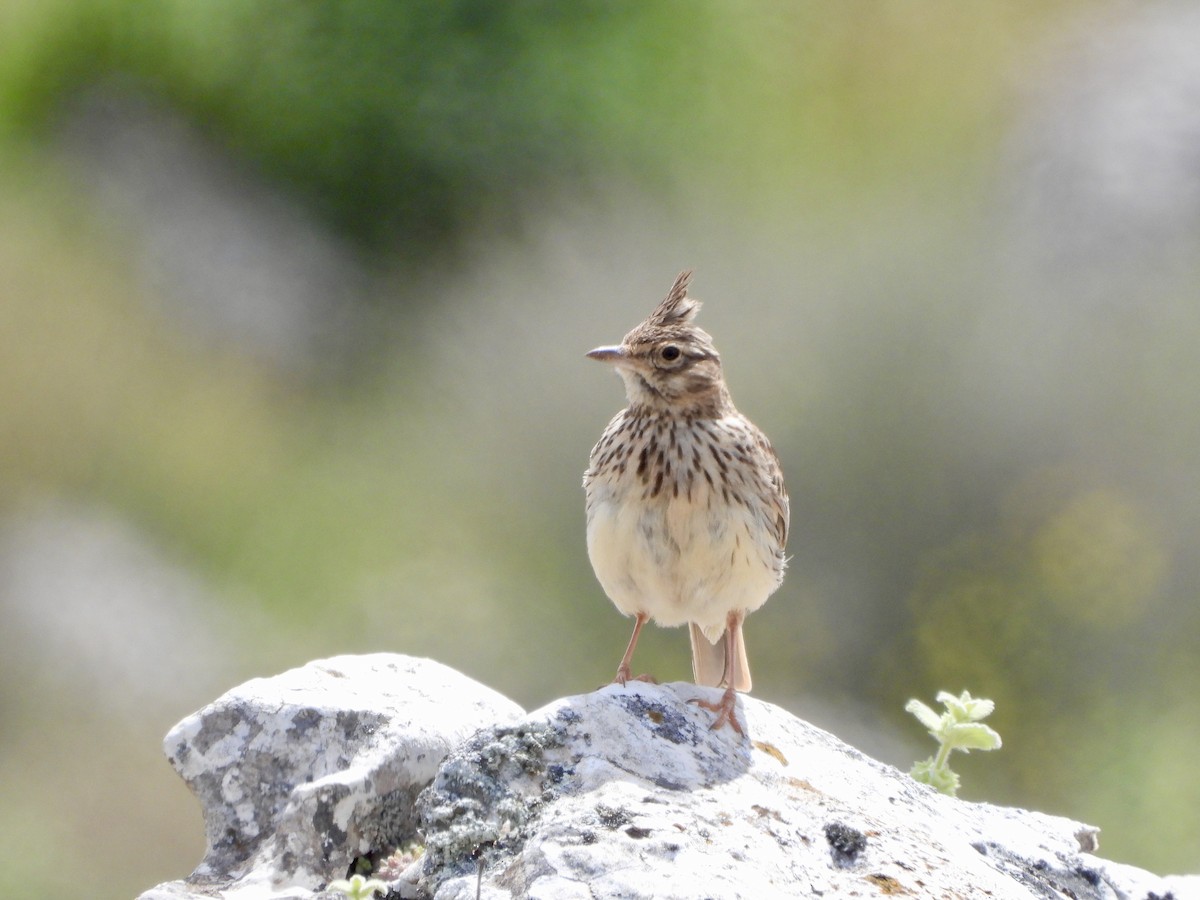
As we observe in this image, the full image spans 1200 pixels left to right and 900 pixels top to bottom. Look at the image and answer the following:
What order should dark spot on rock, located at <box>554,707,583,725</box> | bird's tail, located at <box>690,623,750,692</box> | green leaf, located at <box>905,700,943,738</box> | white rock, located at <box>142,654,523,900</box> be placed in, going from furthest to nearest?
Answer: 1. bird's tail, located at <box>690,623,750,692</box>
2. green leaf, located at <box>905,700,943,738</box>
3. white rock, located at <box>142,654,523,900</box>
4. dark spot on rock, located at <box>554,707,583,725</box>

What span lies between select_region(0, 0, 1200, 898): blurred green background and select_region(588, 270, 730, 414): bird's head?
4624 millimetres

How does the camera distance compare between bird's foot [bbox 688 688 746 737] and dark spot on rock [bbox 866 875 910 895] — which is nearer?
dark spot on rock [bbox 866 875 910 895]

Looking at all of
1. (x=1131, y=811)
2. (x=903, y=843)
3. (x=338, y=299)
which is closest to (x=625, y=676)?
(x=903, y=843)

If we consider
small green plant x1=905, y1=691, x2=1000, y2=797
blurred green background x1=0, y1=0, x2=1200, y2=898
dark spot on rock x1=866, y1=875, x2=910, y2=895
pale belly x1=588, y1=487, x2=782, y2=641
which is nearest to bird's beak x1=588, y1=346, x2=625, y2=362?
pale belly x1=588, y1=487, x2=782, y2=641

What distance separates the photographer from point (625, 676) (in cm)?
444

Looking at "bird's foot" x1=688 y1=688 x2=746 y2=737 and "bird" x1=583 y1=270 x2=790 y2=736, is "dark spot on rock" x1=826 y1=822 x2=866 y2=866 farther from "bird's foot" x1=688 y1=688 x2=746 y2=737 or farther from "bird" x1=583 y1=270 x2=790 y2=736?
"bird" x1=583 y1=270 x2=790 y2=736

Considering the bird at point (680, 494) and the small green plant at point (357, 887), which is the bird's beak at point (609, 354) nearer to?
the bird at point (680, 494)

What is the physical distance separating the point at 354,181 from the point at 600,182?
86.4 inches

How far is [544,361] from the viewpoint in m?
11.0

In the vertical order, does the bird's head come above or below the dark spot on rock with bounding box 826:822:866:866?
above

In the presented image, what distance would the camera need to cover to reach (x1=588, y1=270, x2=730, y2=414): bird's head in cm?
471

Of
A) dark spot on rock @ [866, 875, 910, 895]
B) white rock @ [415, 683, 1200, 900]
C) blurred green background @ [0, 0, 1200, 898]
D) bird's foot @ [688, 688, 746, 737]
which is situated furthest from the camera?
blurred green background @ [0, 0, 1200, 898]

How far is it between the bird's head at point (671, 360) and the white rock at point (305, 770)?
140cm

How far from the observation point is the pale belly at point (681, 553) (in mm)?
4539
